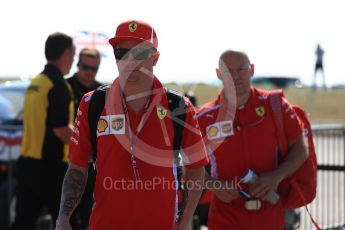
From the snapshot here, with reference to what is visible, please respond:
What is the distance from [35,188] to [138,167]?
3.10 m

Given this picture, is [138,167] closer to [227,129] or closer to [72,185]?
[72,185]

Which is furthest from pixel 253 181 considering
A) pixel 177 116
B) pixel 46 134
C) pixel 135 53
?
pixel 46 134

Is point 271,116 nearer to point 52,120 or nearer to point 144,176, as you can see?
point 144,176

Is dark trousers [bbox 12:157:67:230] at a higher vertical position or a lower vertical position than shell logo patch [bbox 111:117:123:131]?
lower

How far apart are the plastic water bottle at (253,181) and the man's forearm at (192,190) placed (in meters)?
1.06

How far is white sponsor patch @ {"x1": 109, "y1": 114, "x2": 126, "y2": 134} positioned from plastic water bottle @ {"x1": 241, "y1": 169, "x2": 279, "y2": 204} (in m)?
1.52

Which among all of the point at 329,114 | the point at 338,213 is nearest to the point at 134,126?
the point at 338,213

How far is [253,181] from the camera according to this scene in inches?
208

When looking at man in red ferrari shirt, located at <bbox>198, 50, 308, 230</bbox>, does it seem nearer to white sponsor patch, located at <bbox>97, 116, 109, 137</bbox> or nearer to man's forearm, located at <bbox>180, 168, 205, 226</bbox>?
man's forearm, located at <bbox>180, 168, 205, 226</bbox>

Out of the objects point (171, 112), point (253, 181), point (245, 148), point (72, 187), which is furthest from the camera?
point (245, 148)

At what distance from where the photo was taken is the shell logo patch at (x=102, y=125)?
13.3 ft

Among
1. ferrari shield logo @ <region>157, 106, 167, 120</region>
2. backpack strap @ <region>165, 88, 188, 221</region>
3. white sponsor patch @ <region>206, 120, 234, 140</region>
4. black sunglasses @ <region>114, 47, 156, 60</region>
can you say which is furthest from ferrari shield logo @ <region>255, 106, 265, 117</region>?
black sunglasses @ <region>114, 47, 156, 60</region>

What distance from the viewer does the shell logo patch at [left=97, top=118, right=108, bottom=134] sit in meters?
4.06

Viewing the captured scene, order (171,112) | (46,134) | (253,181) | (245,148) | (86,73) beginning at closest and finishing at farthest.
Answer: (171,112) < (253,181) < (245,148) < (46,134) < (86,73)
